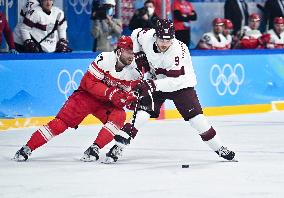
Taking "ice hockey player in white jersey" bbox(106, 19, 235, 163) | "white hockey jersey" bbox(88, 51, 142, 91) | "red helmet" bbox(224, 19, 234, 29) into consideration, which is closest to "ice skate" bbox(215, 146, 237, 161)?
"ice hockey player in white jersey" bbox(106, 19, 235, 163)

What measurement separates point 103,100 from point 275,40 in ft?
28.1

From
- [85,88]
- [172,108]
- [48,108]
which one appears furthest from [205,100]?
[85,88]

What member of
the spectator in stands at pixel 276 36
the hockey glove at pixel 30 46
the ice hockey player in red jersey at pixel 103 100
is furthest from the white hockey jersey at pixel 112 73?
the spectator in stands at pixel 276 36

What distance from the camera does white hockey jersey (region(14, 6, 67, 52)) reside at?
14773mm

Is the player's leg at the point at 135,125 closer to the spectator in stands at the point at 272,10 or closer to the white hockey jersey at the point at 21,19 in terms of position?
the white hockey jersey at the point at 21,19

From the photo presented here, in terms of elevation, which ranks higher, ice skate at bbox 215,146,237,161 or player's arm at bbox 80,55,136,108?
player's arm at bbox 80,55,136,108

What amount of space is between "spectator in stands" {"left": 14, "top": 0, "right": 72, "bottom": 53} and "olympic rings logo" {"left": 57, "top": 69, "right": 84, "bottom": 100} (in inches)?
17.6

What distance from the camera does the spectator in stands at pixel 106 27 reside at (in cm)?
1573

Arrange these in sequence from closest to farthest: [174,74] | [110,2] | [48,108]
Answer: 1. [174,74]
2. [48,108]
3. [110,2]

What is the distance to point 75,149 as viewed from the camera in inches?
466

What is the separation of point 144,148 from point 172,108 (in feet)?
13.7

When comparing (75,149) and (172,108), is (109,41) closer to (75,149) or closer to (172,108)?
(172,108)

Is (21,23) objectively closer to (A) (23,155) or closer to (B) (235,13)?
(A) (23,155)

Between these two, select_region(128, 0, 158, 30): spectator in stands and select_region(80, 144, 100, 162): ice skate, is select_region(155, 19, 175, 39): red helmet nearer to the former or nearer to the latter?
select_region(80, 144, 100, 162): ice skate
